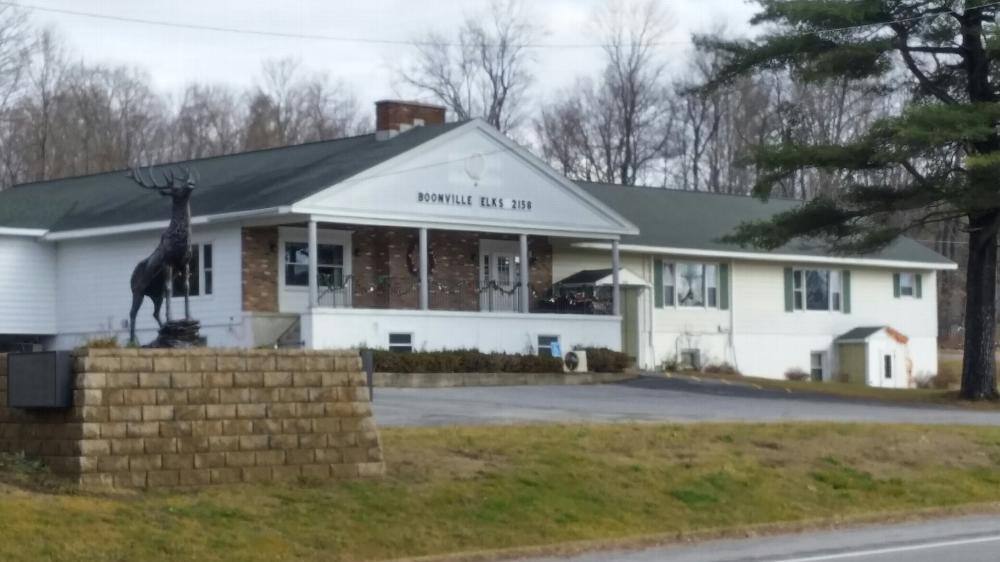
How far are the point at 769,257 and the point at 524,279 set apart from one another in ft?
34.3

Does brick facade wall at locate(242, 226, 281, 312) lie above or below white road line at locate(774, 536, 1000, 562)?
above

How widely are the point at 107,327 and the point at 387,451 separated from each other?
71.4 ft

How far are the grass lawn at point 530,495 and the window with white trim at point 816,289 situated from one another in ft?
82.4

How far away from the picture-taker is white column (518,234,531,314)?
40062 mm

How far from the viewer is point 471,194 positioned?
129 ft

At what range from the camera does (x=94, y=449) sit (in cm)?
1543

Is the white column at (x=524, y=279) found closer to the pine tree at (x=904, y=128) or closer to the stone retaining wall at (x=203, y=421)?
the pine tree at (x=904, y=128)

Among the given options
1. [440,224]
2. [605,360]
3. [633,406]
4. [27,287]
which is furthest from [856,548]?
[27,287]

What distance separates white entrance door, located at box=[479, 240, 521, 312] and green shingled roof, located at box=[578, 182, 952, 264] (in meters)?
3.57

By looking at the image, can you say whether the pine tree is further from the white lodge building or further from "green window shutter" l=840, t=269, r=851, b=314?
"green window shutter" l=840, t=269, r=851, b=314

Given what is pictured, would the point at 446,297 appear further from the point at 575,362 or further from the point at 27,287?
the point at 27,287

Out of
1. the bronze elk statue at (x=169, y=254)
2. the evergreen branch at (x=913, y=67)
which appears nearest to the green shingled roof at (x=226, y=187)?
the evergreen branch at (x=913, y=67)

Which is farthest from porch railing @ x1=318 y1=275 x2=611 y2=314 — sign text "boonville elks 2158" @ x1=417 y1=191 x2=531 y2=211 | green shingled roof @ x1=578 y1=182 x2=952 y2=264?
green shingled roof @ x1=578 y1=182 x2=952 y2=264

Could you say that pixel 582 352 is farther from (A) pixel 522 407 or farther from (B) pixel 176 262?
(B) pixel 176 262
